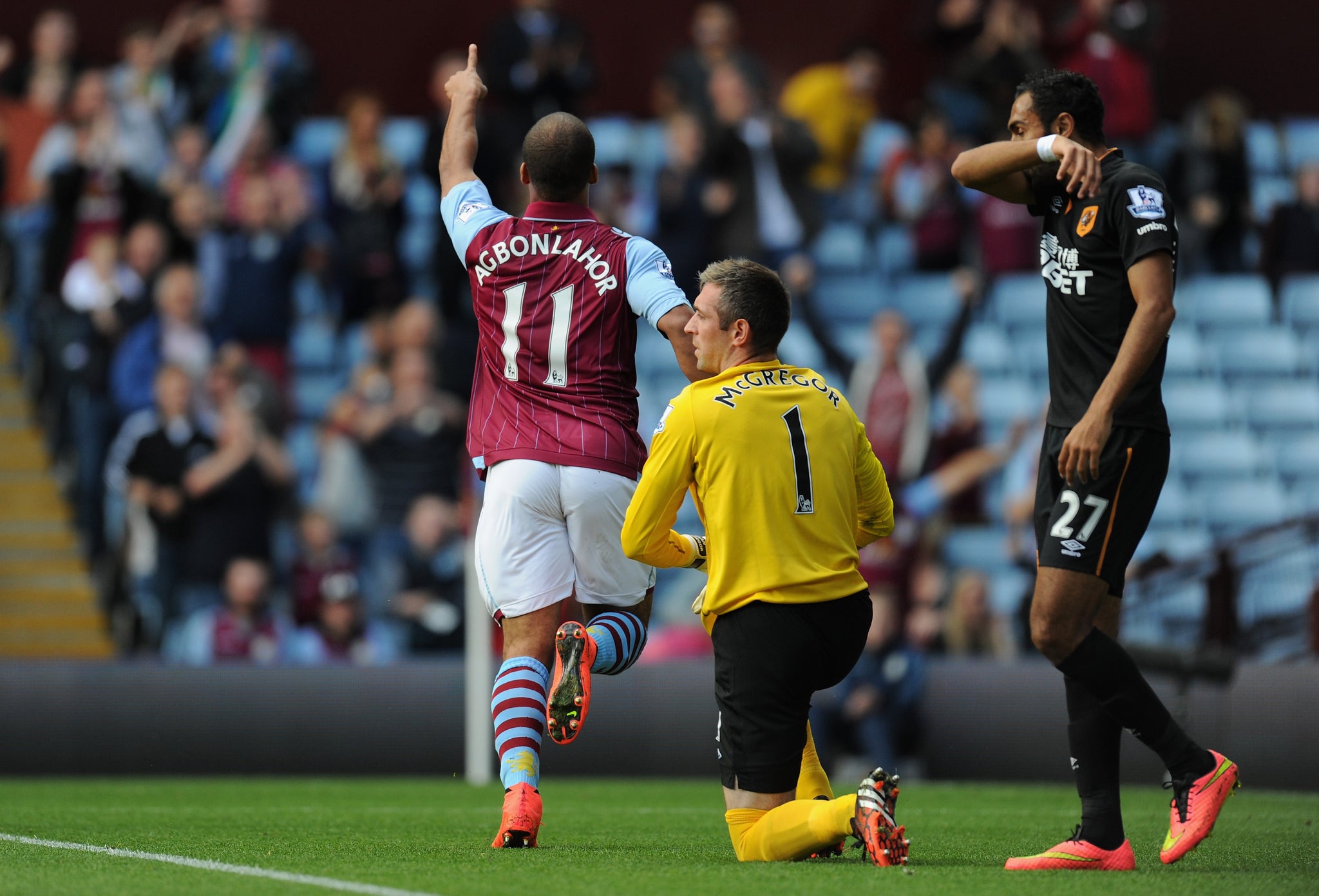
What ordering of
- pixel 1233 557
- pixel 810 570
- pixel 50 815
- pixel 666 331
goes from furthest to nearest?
pixel 1233 557 < pixel 50 815 < pixel 666 331 < pixel 810 570

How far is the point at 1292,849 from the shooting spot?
560cm

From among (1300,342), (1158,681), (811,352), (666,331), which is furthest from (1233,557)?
(666,331)

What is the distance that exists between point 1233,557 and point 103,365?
712 centimetres

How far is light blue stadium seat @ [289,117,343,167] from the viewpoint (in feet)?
48.2

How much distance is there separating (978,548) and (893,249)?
312cm

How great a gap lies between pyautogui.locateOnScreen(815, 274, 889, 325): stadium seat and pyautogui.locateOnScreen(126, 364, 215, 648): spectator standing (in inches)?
206

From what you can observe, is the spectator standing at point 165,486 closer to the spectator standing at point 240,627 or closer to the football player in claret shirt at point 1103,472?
the spectator standing at point 240,627

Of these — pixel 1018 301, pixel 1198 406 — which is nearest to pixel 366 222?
pixel 1018 301

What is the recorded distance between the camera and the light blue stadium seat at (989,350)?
1419 cm

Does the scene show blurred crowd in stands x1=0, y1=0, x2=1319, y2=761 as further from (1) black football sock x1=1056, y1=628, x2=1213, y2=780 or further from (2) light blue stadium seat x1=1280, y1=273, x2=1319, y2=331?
(1) black football sock x1=1056, y1=628, x2=1213, y2=780

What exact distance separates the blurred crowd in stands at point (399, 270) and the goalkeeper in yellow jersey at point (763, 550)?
5.02m

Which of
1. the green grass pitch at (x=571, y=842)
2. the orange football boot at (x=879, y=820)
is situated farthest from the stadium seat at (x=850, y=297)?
the orange football boot at (x=879, y=820)

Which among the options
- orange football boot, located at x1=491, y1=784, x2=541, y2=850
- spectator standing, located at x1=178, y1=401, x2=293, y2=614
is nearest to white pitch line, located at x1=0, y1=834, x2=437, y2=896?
orange football boot, located at x1=491, y1=784, x2=541, y2=850

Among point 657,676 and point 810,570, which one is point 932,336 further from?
point 810,570
